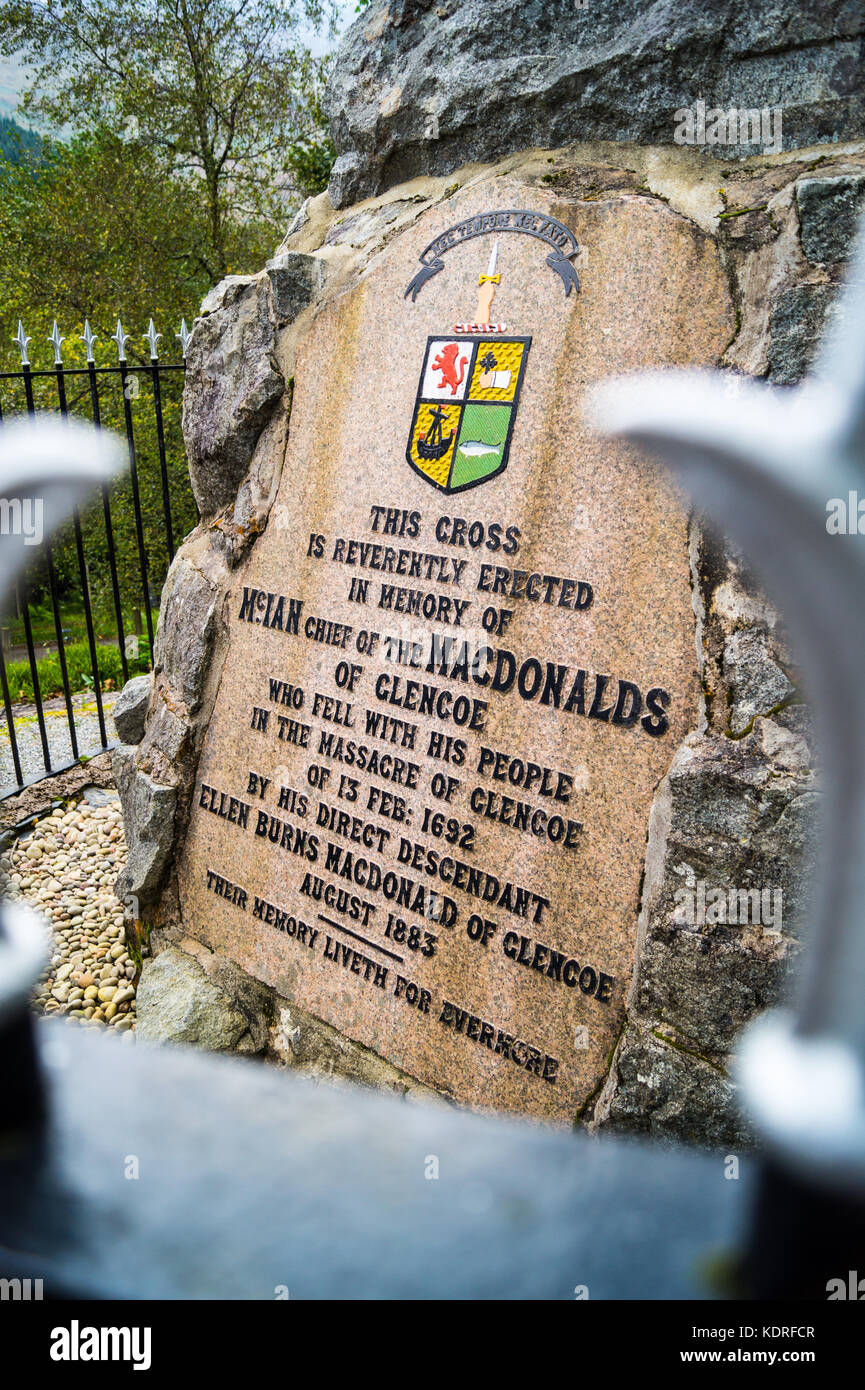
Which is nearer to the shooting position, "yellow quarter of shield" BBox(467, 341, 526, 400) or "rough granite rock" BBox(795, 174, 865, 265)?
"rough granite rock" BBox(795, 174, 865, 265)

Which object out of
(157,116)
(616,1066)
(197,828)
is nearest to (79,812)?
(197,828)

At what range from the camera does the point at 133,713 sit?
3980mm

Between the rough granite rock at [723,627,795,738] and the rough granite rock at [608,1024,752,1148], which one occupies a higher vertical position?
the rough granite rock at [723,627,795,738]

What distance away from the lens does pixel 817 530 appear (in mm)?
750

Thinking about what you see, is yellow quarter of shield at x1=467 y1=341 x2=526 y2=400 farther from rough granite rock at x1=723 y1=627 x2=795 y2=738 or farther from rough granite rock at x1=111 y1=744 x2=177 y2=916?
rough granite rock at x1=111 y1=744 x2=177 y2=916

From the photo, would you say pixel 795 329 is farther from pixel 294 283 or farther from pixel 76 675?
pixel 76 675

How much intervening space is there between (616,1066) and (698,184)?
7.48ft

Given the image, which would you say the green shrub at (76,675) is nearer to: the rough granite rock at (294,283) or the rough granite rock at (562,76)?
the rough granite rock at (294,283)

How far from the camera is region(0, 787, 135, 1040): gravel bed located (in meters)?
3.87

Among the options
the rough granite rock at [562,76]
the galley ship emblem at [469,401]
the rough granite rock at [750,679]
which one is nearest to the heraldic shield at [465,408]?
the galley ship emblem at [469,401]

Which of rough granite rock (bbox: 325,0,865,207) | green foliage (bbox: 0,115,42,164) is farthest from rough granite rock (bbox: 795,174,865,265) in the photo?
green foliage (bbox: 0,115,42,164)

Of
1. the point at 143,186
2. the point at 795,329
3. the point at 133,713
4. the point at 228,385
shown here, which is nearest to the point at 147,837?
the point at 133,713

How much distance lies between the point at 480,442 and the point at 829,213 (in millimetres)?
1037

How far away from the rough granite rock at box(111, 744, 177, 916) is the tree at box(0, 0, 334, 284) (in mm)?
9921
